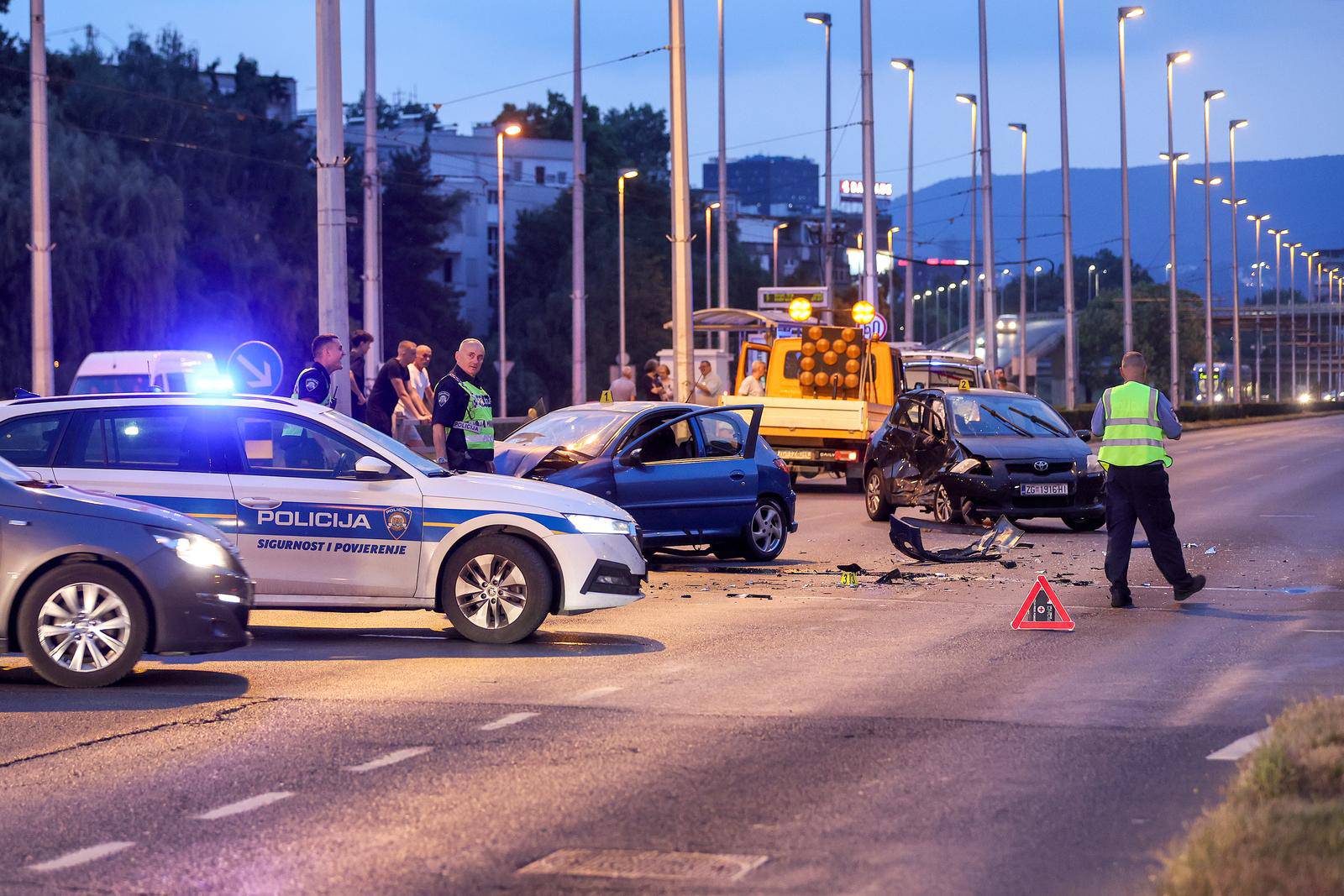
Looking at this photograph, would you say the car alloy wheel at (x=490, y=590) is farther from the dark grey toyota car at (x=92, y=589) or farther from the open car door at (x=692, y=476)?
the open car door at (x=692, y=476)

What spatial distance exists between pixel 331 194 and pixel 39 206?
13268 millimetres

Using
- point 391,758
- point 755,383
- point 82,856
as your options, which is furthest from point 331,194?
point 82,856

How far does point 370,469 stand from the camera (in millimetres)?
11539

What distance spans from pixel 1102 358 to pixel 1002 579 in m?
142

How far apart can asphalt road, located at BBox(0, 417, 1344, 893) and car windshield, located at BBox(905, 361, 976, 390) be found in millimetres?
22219

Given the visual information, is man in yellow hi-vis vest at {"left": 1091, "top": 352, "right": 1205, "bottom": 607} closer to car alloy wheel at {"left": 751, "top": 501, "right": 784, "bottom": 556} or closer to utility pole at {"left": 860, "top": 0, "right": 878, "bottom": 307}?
car alloy wheel at {"left": 751, "top": 501, "right": 784, "bottom": 556}

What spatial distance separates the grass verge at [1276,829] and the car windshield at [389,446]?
5.87 metres

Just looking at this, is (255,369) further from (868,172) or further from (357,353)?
(868,172)

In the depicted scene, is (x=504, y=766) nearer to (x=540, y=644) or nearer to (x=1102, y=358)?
(x=540, y=644)

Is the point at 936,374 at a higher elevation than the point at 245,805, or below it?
higher

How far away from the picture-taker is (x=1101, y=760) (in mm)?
7680

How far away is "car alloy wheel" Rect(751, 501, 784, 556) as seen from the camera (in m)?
17.4

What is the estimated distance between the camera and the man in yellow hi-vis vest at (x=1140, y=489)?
1363 centimetres

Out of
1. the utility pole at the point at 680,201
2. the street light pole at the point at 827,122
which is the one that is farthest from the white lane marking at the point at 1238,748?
the street light pole at the point at 827,122
